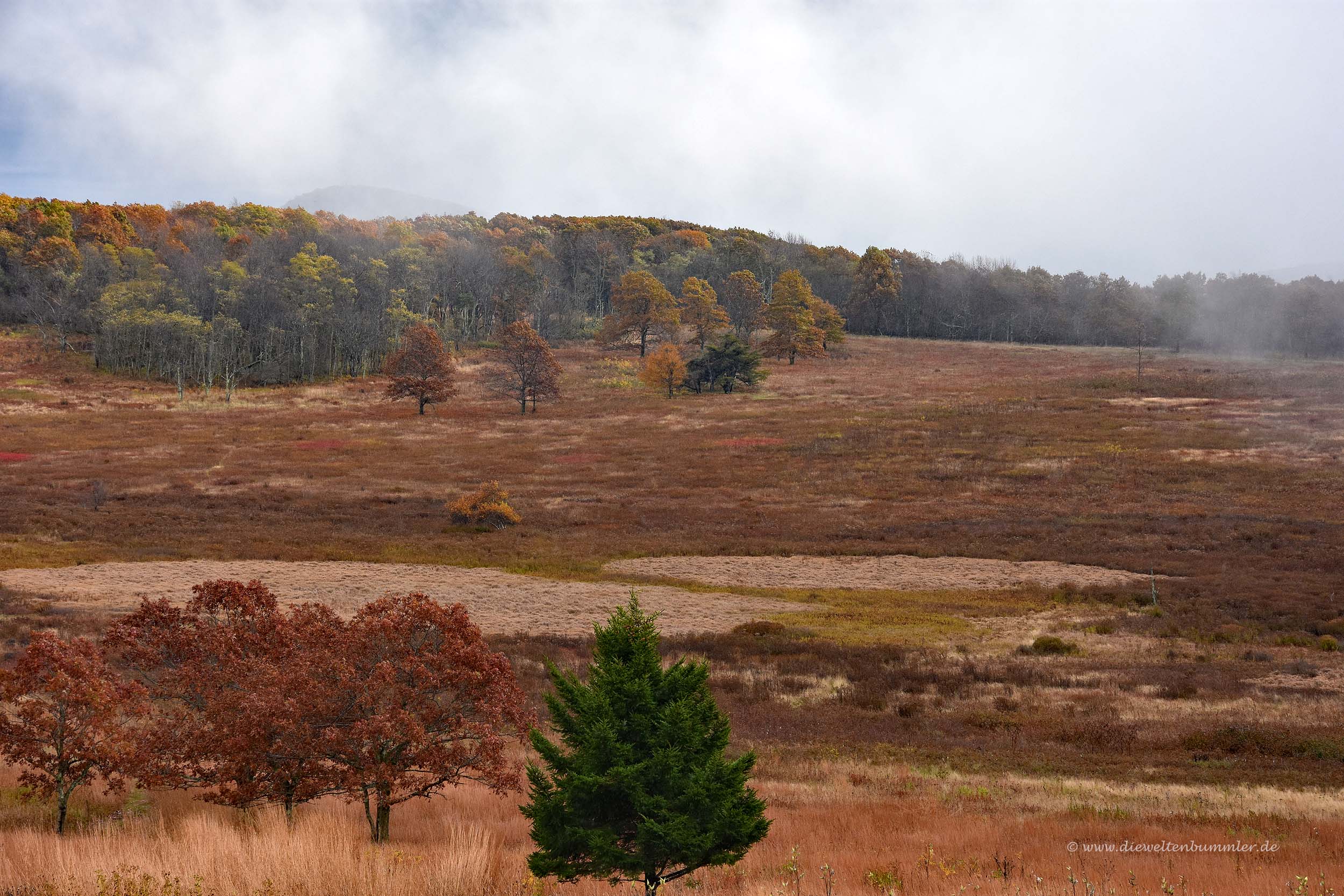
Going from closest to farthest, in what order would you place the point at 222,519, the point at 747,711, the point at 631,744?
the point at 631,744 → the point at 747,711 → the point at 222,519

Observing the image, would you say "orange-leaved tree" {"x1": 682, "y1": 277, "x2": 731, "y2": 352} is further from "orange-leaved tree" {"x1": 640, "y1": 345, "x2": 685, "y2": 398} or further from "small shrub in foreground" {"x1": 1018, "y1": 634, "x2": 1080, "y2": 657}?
"small shrub in foreground" {"x1": 1018, "y1": 634, "x2": 1080, "y2": 657}

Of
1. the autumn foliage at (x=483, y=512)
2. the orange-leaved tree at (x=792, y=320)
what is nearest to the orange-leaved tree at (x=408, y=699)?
the autumn foliage at (x=483, y=512)

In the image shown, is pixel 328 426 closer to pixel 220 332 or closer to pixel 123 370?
pixel 220 332

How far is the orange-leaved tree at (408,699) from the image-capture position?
29.5 feet

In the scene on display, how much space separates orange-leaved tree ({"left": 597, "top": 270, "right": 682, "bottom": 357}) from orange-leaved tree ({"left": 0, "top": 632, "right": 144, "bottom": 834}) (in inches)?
4258

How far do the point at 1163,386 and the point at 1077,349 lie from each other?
1798 inches

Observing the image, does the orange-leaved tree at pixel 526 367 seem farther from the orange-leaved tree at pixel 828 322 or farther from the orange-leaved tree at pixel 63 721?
the orange-leaved tree at pixel 63 721

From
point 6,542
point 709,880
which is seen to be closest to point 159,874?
point 709,880

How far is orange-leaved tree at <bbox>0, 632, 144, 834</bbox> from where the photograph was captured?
8898 mm

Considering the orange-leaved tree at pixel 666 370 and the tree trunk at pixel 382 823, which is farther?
the orange-leaved tree at pixel 666 370

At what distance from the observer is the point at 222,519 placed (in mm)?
45062

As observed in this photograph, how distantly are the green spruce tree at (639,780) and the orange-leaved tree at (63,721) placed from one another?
5.29 m

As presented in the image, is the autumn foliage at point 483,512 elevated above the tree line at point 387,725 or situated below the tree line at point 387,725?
below

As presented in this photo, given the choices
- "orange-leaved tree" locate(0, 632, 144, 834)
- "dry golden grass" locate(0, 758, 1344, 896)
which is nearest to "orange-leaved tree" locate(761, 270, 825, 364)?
"dry golden grass" locate(0, 758, 1344, 896)
